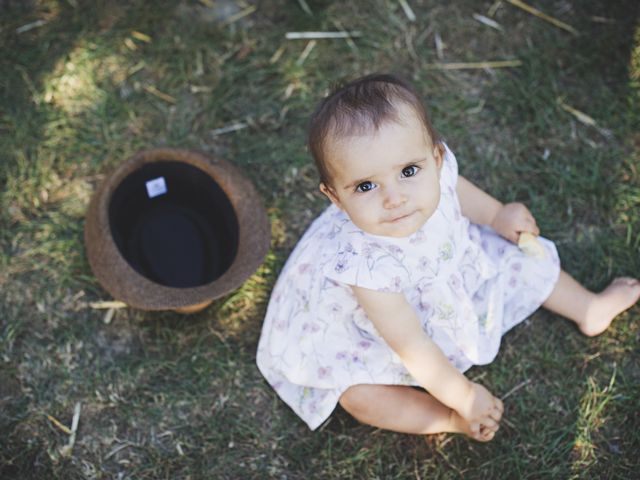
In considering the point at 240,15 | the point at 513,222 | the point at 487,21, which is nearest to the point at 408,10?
the point at 487,21

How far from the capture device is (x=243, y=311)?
2186 mm

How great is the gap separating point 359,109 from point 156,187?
0.95 metres

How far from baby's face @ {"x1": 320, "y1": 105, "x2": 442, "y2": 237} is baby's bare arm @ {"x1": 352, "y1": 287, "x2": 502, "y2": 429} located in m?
0.18

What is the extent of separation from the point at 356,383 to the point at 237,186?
67 cm

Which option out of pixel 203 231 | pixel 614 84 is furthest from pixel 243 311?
pixel 614 84

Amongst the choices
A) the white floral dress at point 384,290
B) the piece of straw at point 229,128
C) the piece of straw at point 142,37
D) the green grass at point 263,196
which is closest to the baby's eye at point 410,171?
the white floral dress at point 384,290

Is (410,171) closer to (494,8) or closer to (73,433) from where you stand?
(73,433)

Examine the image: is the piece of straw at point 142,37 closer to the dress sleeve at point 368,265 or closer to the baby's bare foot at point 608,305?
the dress sleeve at point 368,265

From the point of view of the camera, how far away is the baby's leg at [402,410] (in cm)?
187

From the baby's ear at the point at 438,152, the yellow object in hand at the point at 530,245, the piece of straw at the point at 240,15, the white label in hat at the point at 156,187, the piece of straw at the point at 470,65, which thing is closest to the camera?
the baby's ear at the point at 438,152

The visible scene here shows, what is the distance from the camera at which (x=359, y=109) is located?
144 cm

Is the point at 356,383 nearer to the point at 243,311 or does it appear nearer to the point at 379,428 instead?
the point at 379,428

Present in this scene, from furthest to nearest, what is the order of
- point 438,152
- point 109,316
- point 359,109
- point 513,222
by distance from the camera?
1. point 109,316
2. point 513,222
3. point 438,152
4. point 359,109

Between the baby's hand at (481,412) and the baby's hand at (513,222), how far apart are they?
430mm
